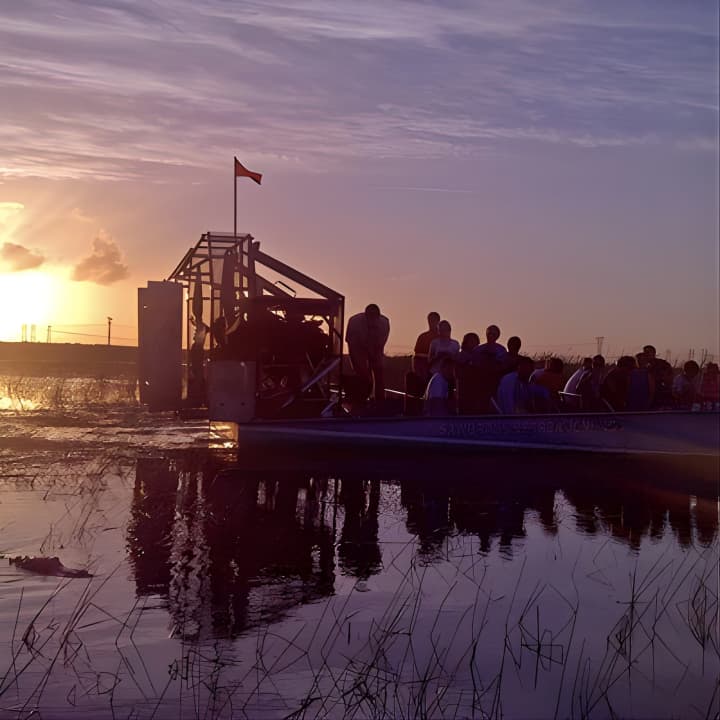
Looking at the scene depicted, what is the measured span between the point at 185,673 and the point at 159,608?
1294 mm

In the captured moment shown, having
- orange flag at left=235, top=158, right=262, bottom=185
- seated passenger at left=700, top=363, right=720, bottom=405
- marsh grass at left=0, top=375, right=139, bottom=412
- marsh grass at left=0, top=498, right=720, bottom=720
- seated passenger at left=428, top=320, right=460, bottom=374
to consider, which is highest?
orange flag at left=235, top=158, right=262, bottom=185

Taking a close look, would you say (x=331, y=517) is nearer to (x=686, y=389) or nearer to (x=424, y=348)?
(x=424, y=348)

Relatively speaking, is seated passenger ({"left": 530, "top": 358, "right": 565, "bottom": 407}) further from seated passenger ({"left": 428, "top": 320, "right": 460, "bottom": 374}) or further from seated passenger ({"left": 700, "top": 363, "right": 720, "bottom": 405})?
seated passenger ({"left": 700, "top": 363, "right": 720, "bottom": 405})

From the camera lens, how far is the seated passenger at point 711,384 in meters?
17.5

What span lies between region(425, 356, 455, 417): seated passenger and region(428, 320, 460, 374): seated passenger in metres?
0.12

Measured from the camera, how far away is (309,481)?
1449 centimetres

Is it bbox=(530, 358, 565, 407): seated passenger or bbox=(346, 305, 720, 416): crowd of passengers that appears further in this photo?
bbox=(530, 358, 565, 407): seated passenger

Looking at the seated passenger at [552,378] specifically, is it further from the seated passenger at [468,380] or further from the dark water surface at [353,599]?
the dark water surface at [353,599]

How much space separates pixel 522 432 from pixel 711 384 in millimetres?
3716

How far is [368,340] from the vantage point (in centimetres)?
1675

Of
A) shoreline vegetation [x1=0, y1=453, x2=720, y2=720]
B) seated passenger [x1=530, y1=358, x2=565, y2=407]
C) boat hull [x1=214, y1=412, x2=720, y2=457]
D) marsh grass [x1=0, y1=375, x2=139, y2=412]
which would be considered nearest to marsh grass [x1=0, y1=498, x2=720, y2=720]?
shoreline vegetation [x1=0, y1=453, x2=720, y2=720]

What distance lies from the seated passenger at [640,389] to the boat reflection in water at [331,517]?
1066 millimetres

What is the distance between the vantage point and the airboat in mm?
15594

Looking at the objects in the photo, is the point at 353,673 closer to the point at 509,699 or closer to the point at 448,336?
the point at 509,699
